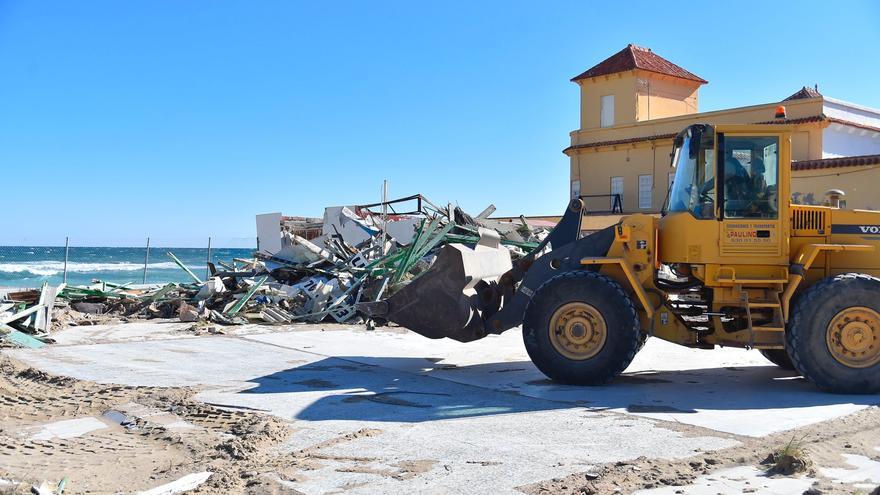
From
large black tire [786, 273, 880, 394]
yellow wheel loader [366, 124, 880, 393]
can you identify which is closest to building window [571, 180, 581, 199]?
yellow wheel loader [366, 124, 880, 393]

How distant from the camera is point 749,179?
27.5ft

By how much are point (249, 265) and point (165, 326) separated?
5.08m

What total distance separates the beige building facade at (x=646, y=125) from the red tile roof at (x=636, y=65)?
0.05 meters

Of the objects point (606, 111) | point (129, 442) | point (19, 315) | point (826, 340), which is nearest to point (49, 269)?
Result: point (606, 111)

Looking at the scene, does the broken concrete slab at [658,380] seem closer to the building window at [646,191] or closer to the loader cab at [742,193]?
the loader cab at [742,193]

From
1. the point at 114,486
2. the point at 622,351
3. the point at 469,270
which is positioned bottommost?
the point at 114,486

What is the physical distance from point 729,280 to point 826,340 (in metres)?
1.12

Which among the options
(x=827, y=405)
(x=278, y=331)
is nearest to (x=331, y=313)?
(x=278, y=331)

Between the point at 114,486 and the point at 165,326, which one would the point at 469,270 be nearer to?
the point at 114,486

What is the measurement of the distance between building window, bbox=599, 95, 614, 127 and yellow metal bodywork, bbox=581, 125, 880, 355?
101 ft

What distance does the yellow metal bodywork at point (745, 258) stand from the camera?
8.31 metres

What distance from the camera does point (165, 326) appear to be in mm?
15359

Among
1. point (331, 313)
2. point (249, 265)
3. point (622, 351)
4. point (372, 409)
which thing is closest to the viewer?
point (372, 409)

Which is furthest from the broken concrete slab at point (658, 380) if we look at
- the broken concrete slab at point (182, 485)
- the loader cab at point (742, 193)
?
the broken concrete slab at point (182, 485)
